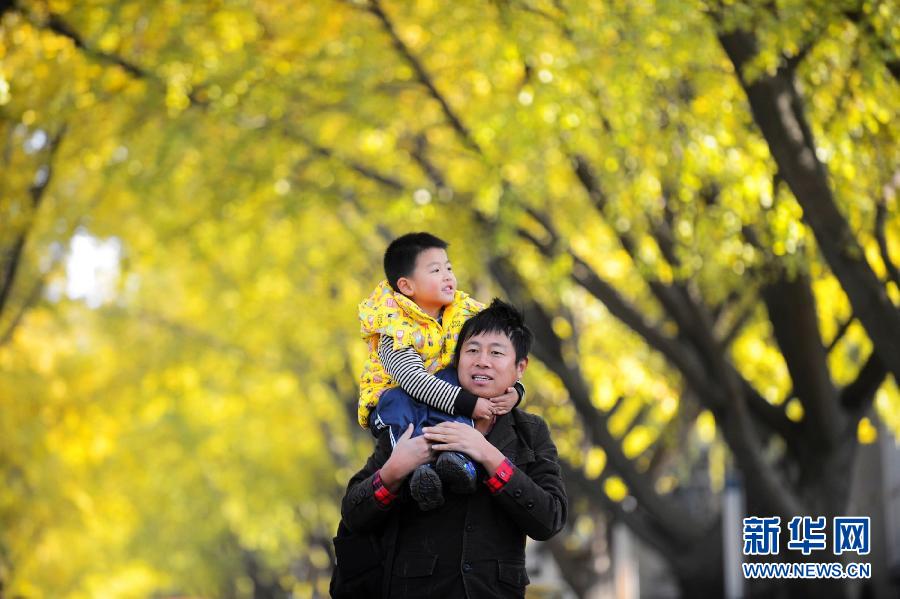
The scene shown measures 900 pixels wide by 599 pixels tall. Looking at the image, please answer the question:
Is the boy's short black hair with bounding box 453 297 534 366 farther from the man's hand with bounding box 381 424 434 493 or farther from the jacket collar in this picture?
the man's hand with bounding box 381 424 434 493

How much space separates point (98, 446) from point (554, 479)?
19295mm

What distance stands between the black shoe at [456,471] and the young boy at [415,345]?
319 millimetres

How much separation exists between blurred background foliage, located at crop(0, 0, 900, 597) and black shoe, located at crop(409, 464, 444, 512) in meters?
5.23

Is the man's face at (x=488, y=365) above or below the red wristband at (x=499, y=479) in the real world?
above

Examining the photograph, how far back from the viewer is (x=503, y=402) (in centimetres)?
520

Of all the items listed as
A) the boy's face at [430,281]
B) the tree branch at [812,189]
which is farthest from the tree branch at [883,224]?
the boy's face at [430,281]

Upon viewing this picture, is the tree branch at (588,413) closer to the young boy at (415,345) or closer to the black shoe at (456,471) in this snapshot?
the young boy at (415,345)

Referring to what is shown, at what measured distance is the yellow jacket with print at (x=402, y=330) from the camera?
5.46m

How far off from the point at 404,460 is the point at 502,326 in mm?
628

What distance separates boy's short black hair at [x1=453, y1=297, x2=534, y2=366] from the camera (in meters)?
5.27

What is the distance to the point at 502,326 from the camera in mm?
5266

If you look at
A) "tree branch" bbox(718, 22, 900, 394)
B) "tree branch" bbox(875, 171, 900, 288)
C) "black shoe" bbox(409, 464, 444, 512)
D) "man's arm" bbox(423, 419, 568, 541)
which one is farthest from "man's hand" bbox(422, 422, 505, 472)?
"tree branch" bbox(875, 171, 900, 288)

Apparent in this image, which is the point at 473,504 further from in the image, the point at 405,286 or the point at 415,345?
the point at 405,286

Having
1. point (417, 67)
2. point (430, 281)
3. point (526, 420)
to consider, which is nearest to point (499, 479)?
point (526, 420)
